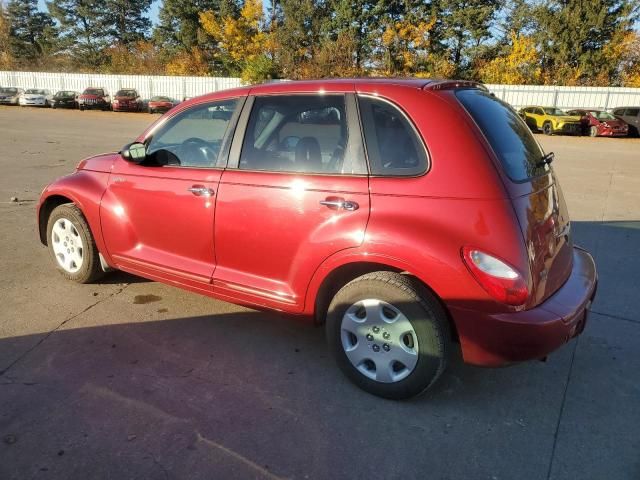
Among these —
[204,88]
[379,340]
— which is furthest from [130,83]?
[379,340]

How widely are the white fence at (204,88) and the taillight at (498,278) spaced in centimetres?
3425

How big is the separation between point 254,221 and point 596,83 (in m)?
45.8

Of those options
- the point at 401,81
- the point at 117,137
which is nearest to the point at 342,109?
the point at 401,81

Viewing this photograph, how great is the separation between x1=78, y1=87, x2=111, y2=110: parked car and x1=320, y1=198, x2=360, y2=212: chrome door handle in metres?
37.2

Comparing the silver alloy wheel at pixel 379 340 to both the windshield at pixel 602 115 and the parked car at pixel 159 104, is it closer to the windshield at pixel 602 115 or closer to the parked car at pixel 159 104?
the windshield at pixel 602 115

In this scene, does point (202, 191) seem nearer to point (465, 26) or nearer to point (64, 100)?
point (64, 100)

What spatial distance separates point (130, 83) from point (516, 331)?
151 feet

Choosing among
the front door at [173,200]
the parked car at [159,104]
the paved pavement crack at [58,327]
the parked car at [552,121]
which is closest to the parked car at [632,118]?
the parked car at [552,121]

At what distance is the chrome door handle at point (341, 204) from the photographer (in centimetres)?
296

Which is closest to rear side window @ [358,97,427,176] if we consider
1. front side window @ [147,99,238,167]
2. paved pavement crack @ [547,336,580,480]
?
front side window @ [147,99,238,167]

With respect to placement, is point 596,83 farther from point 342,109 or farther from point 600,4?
point 342,109

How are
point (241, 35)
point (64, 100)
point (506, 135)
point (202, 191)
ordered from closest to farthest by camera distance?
1. point (506, 135)
2. point (202, 191)
3. point (64, 100)
4. point (241, 35)

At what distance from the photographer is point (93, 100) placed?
1399 inches

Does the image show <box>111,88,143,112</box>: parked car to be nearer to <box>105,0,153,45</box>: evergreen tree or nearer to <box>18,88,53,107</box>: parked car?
<box>18,88,53,107</box>: parked car
